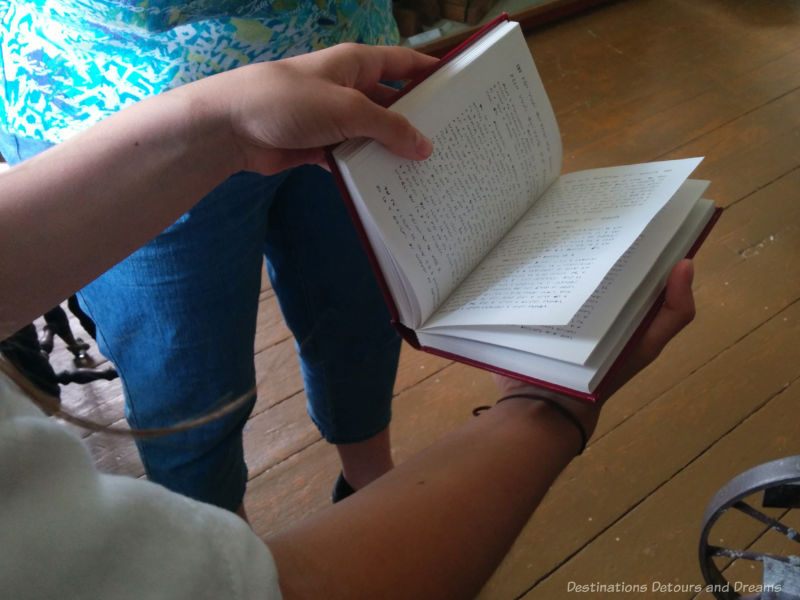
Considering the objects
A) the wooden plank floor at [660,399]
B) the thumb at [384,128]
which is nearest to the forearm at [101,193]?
the thumb at [384,128]

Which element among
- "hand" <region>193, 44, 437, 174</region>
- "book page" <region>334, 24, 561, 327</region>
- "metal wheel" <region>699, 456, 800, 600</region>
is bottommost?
"metal wheel" <region>699, 456, 800, 600</region>

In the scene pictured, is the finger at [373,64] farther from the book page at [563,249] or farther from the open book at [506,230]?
the book page at [563,249]

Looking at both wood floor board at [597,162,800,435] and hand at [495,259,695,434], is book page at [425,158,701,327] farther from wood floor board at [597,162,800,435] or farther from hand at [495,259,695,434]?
wood floor board at [597,162,800,435]

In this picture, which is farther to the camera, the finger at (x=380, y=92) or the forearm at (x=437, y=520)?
the finger at (x=380, y=92)

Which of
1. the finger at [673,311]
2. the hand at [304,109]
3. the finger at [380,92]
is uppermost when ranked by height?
the hand at [304,109]

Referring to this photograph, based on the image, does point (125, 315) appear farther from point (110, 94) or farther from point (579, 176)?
point (579, 176)

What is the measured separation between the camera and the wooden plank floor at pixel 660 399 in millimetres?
971

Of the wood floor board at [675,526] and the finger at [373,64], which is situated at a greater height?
the finger at [373,64]

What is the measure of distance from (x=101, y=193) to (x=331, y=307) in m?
0.34

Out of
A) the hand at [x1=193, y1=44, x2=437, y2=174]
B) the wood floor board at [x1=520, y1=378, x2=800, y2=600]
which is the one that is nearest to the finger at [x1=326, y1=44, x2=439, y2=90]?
the hand at [x1=193, y1=44, x2=437, y2=174]

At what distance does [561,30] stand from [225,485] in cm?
213

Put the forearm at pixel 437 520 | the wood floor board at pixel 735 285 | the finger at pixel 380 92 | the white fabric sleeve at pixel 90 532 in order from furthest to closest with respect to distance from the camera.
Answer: the wood floor board at pixel 735 285 < the finger at pixel 380 92 < the forearm at pixel 437 520 < the white fabric sleeve at pixel 90 532

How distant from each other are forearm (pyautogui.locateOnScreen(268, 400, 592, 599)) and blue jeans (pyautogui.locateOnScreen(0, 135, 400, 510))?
0.80 feet

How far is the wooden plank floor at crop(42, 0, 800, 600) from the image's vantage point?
3.18 ft
